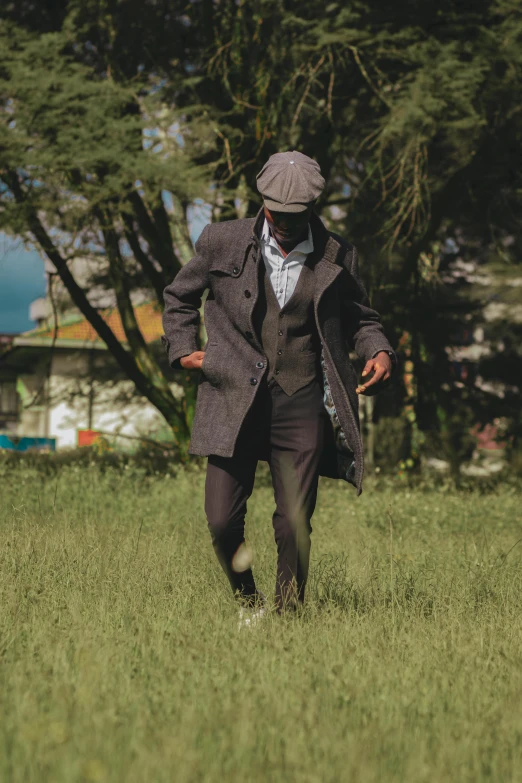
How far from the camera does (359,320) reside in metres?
4.95

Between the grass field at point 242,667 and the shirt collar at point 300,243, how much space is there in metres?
1.56

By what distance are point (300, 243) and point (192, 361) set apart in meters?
0.70

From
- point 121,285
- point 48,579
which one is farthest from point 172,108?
point 48,579

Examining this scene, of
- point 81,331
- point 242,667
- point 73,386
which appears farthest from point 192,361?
point 81,331

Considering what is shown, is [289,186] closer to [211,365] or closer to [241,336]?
[241,336]

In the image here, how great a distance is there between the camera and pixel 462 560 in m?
6.40

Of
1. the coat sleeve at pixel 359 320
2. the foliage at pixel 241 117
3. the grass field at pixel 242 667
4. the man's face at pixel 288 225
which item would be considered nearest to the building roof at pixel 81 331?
the foliage at pixel 241 117

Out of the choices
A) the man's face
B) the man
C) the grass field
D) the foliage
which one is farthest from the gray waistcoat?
the foliage

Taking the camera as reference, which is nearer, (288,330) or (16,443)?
(288,330)

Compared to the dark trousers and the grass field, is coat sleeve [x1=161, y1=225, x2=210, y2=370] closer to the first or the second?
the dark trousers

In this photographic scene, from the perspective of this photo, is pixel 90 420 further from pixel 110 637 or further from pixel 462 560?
pixel 110 637

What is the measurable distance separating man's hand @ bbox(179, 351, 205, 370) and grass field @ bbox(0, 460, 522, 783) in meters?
1.02

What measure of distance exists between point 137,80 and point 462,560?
8982mm

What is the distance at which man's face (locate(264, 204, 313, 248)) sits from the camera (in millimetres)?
4449
